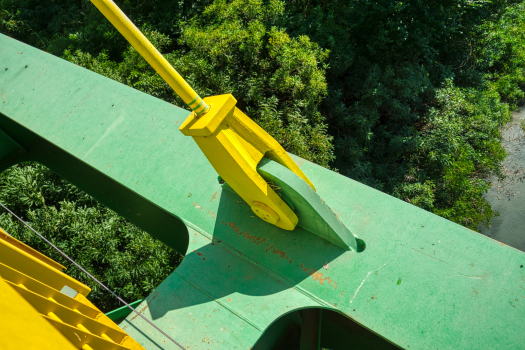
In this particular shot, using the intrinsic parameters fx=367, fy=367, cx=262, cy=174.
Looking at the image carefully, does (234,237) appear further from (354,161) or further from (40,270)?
(354,161)

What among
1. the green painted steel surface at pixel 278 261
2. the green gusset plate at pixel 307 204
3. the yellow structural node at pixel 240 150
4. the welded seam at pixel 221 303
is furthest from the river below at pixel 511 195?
the welded seam at pixel 221 303

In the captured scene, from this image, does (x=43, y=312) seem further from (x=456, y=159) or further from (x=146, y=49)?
(x=456, y=159)

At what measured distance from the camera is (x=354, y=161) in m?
6.18

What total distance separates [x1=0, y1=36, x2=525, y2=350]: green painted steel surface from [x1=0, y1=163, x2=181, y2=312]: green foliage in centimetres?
193

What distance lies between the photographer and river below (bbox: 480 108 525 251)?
605 centimetres

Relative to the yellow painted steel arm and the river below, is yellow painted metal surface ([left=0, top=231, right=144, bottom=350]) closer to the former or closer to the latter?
the yellow painted steel arm

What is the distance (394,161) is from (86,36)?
6090mm

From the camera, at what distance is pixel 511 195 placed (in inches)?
255

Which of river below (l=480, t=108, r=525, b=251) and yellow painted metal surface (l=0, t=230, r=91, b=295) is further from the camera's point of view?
river below (l=480, t=108, r=525, b=251)

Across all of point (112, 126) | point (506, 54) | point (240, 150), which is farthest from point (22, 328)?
point (506, 54)

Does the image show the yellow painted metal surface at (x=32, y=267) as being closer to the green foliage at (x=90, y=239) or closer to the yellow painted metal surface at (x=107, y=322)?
the yellow painted metal surface at (x=107, y=322)

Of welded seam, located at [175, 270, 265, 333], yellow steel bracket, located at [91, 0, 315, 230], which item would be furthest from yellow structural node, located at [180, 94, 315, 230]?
welded seam, located at [175, 270, 265, 333]

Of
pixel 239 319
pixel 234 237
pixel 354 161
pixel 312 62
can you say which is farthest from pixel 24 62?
pixel 354 161

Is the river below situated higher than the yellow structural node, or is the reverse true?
the yellow structural node
